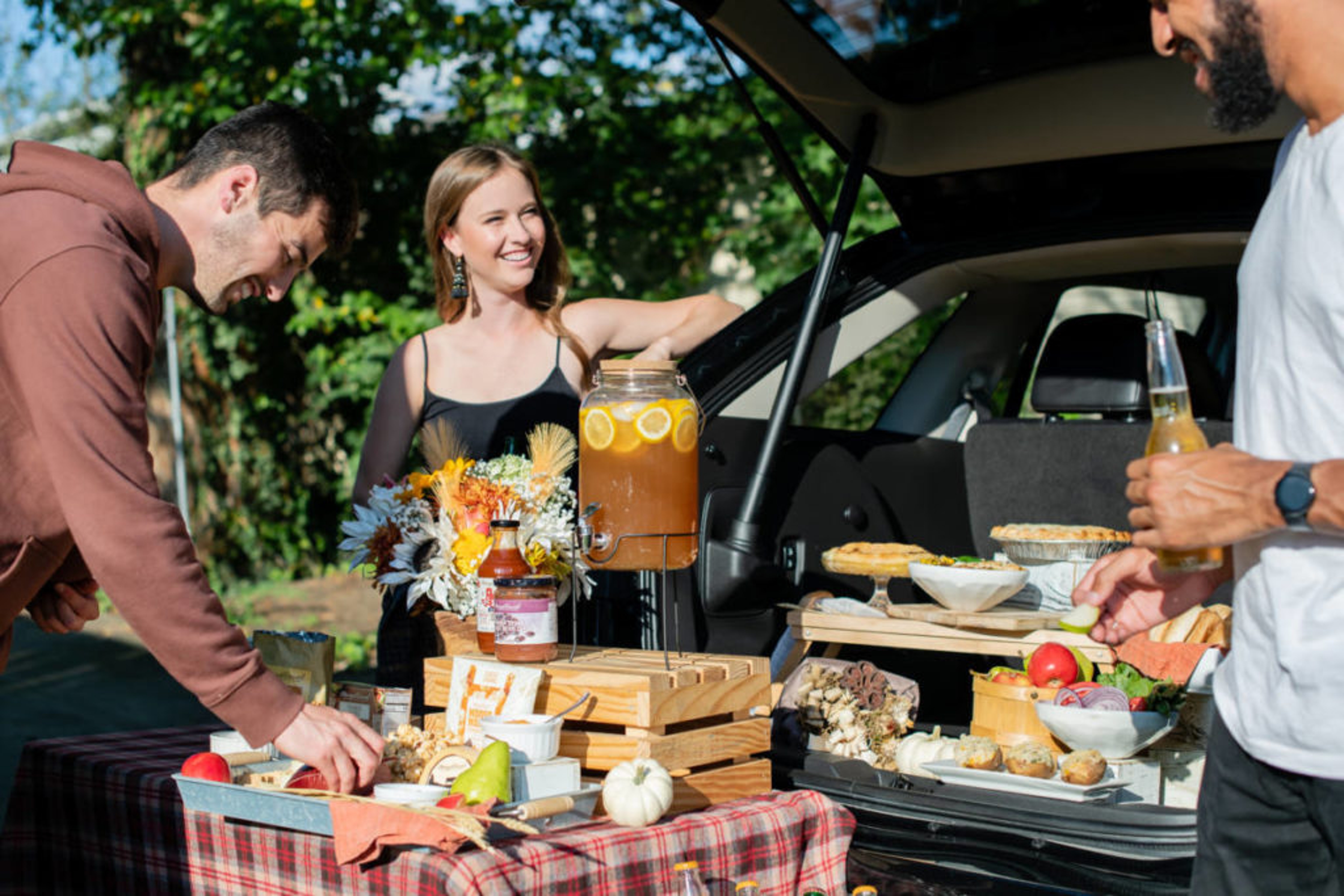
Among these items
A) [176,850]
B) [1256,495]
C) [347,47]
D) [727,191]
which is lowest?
[176,850]

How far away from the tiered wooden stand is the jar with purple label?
0.12ft

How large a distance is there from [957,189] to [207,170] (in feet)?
6.13

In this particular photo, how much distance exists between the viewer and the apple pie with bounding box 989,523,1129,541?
3.17 meters

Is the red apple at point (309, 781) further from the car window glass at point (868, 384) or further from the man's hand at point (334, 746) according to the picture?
the car window glass at point (868, 384)

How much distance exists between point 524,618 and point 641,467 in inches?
13.2

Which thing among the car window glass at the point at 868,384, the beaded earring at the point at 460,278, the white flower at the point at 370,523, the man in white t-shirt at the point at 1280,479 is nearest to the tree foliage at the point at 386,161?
the car window glass at the point at 868,384

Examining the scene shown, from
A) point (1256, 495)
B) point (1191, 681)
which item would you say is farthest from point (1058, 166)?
point (1256, 495)

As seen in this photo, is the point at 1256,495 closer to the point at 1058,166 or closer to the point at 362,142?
the point at 1058,166

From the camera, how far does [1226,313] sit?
3.69 metres

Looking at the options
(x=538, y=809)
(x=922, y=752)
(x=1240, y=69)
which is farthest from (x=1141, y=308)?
(x=538, y=809)

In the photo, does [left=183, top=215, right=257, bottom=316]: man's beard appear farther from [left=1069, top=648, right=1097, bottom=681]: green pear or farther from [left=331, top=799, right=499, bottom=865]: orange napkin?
[left=1069, top=648, right=1097, bottom=681]: green pear

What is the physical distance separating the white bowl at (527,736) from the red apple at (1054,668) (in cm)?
116

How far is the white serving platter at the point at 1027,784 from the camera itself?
8.30 ft

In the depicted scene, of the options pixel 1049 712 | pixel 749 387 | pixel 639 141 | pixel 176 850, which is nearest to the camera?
pixel 176 850
